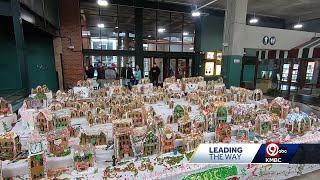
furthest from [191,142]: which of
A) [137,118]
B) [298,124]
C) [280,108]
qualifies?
[280,108]

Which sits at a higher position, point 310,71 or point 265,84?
point 310,71

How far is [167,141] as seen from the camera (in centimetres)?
225

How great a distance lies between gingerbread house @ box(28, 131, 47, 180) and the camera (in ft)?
5.62

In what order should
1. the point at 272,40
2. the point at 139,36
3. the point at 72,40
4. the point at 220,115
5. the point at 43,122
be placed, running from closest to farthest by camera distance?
the point at 43,122 < the point at 220,115 < the point at 272,40 < the point at 72,40 < the point at 139,36

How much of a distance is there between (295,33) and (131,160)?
30.5ft

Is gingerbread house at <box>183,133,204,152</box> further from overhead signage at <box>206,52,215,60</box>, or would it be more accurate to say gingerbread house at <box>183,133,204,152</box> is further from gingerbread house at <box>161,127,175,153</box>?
overhead signage at <box>206,52,215,60</box>

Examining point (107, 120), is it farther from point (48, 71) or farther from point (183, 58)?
point (183, 58)

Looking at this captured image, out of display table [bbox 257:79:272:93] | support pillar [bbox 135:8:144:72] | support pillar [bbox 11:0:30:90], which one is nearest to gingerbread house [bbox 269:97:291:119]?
support pillar [bbox 11:0:30:90]

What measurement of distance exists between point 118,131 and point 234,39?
668cm

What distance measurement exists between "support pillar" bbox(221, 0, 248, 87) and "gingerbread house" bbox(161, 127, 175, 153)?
610cm

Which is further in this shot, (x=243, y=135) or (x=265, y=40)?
(x=265, y=40)

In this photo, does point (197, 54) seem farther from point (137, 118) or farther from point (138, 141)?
point (138, 141)

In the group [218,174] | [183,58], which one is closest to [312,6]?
[183,58]

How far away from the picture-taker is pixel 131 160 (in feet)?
6.85
